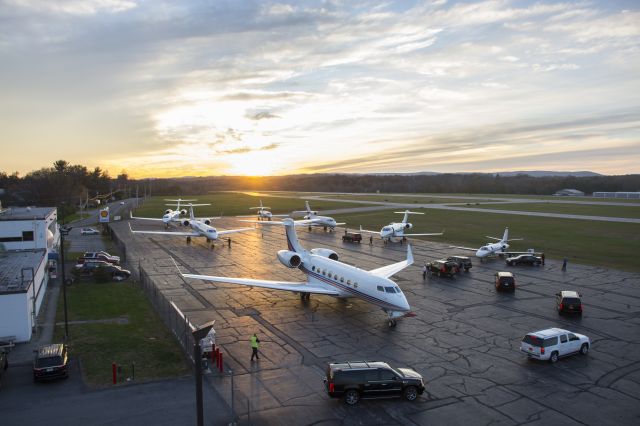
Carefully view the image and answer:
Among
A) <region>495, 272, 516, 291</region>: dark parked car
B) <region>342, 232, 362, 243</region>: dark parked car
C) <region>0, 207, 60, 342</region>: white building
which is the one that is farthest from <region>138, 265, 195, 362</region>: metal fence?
<region>342, 232, 362, 243</region>: dark parked car

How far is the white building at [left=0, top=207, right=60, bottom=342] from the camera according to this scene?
2397cm

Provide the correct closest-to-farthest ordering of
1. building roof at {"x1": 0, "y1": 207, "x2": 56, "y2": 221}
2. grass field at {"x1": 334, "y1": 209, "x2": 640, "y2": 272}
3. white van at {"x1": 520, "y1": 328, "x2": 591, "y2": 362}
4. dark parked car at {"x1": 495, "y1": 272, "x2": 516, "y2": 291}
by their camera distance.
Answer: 1. white van at {"x1": 520, "y1": 328, "x2": 591, "y2": 362}
2. dark parked car at {"x1": 495, "y1": 272, "x2": 516, "y2": 291}
3. building roof at {"x1": 0, "y1": 207, "x2": 56, "y2": 221}
4. grass field at {"x1": 334, "y1": 209, "x2": 640, "y2": 272}

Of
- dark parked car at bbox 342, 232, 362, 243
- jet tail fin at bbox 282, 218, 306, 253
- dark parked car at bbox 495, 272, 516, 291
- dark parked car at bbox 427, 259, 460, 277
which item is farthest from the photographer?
dark parked car at bbox 342, 232, 362, 243

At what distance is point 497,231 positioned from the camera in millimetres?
71625

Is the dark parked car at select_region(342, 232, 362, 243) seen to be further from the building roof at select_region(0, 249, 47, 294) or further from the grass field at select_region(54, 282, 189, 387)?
the building roof at select_region(0, 249, 47, 294)

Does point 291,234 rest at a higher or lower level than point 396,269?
higher

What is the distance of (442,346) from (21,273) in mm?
25520

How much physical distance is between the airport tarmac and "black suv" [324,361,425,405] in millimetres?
384

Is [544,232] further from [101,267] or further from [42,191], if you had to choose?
[42,191]

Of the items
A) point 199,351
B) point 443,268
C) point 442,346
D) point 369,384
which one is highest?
point 199,351

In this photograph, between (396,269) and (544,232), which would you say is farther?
(544,232)

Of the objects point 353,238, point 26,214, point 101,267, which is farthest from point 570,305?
point 26,214

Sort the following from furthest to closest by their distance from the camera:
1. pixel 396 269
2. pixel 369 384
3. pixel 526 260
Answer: pixel 526 260
pixel 396 269
pixel 369 384

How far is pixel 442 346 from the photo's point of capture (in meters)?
23.5
